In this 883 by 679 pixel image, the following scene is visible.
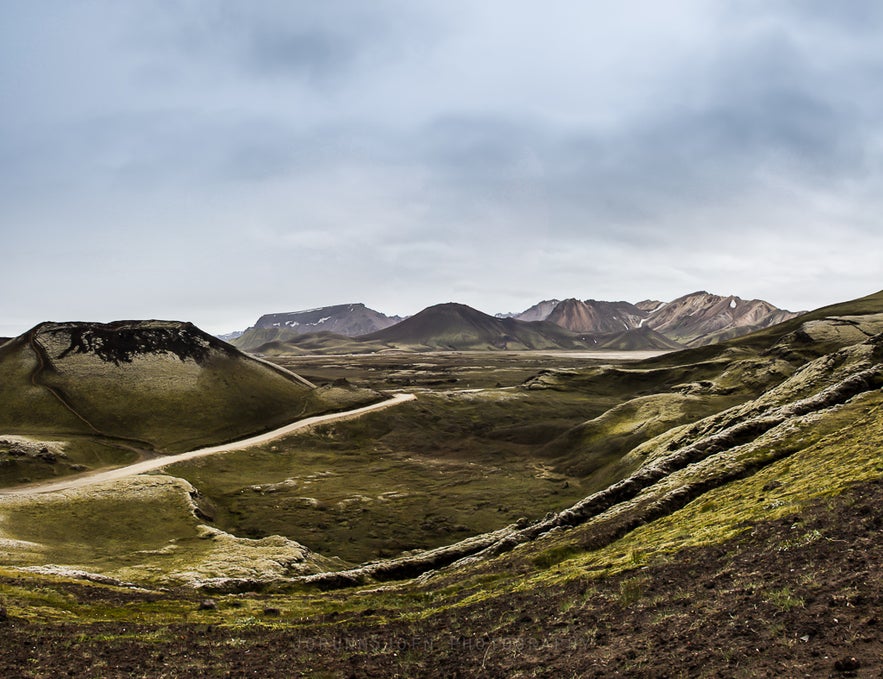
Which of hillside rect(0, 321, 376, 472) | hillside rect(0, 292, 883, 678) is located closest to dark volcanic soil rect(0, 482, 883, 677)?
hillside rect(0, 292, 883, 678)

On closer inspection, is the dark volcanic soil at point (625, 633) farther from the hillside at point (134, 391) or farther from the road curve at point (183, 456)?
the hillside at point (134, 391)

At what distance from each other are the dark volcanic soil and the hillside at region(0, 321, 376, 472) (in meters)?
119

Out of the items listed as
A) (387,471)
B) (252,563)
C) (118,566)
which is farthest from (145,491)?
(387,471)

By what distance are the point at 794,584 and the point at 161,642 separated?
31.3 meters

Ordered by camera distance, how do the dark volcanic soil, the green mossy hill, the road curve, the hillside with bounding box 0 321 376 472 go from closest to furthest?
the dark volcanic soil < the road curve < the hillside with bounding box 0 321 376 472 < the green mossy hill

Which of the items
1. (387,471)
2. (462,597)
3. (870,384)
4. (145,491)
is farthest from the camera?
(387,471)

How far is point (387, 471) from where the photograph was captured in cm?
11900

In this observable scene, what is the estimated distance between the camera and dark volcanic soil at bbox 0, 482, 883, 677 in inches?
640

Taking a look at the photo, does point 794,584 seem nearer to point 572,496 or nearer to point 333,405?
point 572,496

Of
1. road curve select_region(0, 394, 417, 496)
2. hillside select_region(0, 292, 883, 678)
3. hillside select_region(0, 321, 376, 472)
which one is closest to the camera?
hillside select_region(0, 292, 883, 678)

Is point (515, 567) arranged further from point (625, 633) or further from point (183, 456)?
point (183, 456)

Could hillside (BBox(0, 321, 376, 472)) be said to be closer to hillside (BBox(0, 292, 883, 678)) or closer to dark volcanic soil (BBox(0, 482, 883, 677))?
hillside (BBox(0, 292, 883, 678))

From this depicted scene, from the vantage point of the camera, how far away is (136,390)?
160375mm

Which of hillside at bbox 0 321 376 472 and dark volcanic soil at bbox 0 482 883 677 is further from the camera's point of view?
hillside at bbox 0 321 376 472
